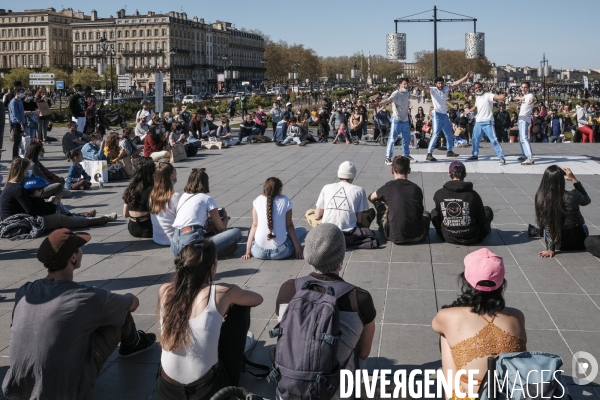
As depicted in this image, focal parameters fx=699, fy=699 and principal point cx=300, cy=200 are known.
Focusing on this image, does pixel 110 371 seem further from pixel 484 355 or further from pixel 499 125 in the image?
pixel 499 125

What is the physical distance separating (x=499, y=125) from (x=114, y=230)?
1689cm

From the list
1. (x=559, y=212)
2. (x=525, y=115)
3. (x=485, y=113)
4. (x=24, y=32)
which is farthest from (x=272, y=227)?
(x=24, y=32)

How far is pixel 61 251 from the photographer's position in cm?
432

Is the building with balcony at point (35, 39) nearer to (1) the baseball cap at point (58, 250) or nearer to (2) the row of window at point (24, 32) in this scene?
(2) the row of window at point (24, 32)

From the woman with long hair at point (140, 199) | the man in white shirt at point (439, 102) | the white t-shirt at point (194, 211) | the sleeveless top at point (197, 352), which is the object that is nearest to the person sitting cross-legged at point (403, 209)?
the white t-shirt at point (194, 211)

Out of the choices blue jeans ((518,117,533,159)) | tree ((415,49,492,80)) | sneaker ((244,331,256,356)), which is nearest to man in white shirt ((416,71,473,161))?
blue jeans ((518,117,533,159))

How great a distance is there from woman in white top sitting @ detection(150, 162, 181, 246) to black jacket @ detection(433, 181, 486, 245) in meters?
3.11

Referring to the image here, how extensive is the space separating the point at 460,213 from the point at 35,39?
138689 millimetres

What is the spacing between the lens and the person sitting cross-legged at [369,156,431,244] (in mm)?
8188

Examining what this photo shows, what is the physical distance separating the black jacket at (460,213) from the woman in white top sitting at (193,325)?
4.50 metres

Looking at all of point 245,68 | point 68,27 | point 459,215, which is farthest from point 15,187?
point 245,68

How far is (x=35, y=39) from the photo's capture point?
13288 centimetres

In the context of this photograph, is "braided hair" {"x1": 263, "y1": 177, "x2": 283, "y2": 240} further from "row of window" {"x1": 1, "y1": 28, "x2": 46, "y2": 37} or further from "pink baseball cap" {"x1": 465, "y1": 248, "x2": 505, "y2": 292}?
"row of window" {"x1": 1, "y1": 28, "x2": 46, "y2": 37}

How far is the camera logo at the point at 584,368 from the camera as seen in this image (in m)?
4.53
